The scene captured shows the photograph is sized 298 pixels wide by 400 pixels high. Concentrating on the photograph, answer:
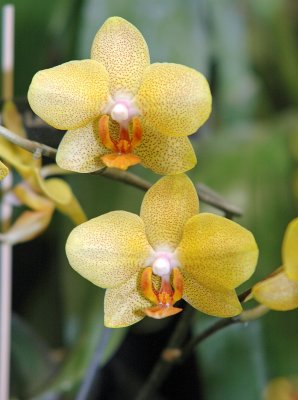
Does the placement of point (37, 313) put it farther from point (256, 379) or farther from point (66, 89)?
point (66, 89)

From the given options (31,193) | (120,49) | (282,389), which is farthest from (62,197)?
(282,389)

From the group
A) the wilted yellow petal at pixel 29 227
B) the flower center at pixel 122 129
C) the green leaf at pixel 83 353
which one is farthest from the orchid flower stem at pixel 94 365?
the flower center at pixel 122 129

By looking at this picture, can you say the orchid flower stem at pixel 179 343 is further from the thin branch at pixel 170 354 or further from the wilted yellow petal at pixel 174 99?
the wilted yellow petal at pixel 174 99

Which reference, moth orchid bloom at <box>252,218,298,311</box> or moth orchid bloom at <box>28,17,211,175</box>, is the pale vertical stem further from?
moth orchid bloom at <box>252,218,298,311</box>

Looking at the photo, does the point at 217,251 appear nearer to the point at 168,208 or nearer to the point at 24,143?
the point at 168,208

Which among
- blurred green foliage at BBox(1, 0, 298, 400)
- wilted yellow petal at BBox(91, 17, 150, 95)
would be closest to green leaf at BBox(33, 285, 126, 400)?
blurred green foliage at BBox(1, 0, 298, 400)

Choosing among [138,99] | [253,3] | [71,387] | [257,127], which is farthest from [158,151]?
[253,3]

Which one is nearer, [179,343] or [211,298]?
[211,298]
